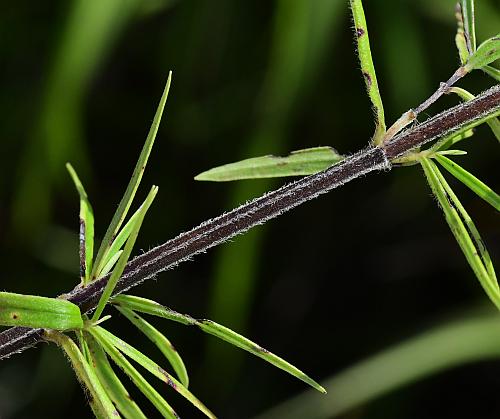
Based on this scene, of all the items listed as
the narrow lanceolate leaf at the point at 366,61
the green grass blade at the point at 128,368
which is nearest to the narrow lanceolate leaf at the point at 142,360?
the green grass blade at the point at 128,368

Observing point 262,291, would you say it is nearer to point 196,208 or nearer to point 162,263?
point 196,208

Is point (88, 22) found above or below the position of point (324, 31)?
below

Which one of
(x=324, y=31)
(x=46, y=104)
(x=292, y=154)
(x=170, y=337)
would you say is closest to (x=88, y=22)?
(x=46, y=104)

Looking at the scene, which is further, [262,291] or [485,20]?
[262,291]

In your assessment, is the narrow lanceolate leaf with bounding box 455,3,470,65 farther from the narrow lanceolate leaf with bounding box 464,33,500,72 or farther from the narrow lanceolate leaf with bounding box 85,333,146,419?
the narrow lanceolate leaf with bounding box 85,333,146,419

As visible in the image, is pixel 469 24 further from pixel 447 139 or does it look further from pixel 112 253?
pixel 112 253

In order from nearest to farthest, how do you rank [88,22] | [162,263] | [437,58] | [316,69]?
[162,263] < [88,22] < [316,69] < [437,58]

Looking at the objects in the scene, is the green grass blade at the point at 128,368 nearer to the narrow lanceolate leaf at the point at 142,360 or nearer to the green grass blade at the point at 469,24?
the narrow lanceolate leaf at the point at 142,360

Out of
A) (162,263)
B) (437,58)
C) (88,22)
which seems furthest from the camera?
(437,58)
